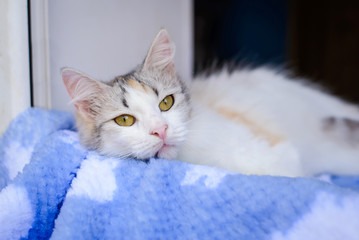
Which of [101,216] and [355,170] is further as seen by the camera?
[355,170]

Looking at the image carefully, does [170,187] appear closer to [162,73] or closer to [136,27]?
[162,73]

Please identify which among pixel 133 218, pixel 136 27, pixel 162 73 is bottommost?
pixel 133 218

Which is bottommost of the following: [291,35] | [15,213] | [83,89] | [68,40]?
[15,213]

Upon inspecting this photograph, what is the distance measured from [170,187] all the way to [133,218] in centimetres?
10

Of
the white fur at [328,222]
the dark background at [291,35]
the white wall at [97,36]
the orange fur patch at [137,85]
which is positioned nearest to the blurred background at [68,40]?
the white wall at [97,36]

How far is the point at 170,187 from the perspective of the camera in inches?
28.3

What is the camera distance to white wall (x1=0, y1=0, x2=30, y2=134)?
3.09ft

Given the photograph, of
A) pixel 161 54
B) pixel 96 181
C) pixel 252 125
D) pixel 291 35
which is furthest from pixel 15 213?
pixel 291 35

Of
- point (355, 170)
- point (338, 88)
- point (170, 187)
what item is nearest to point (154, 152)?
point (170, 187)

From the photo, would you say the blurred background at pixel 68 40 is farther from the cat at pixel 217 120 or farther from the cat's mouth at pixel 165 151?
the cat's mouth at pixel 165 151

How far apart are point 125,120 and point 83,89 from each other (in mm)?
136

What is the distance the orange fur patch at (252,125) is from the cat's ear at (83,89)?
1.46 ft

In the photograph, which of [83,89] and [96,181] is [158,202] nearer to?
[96,181]

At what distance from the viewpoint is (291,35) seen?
10.2ft
